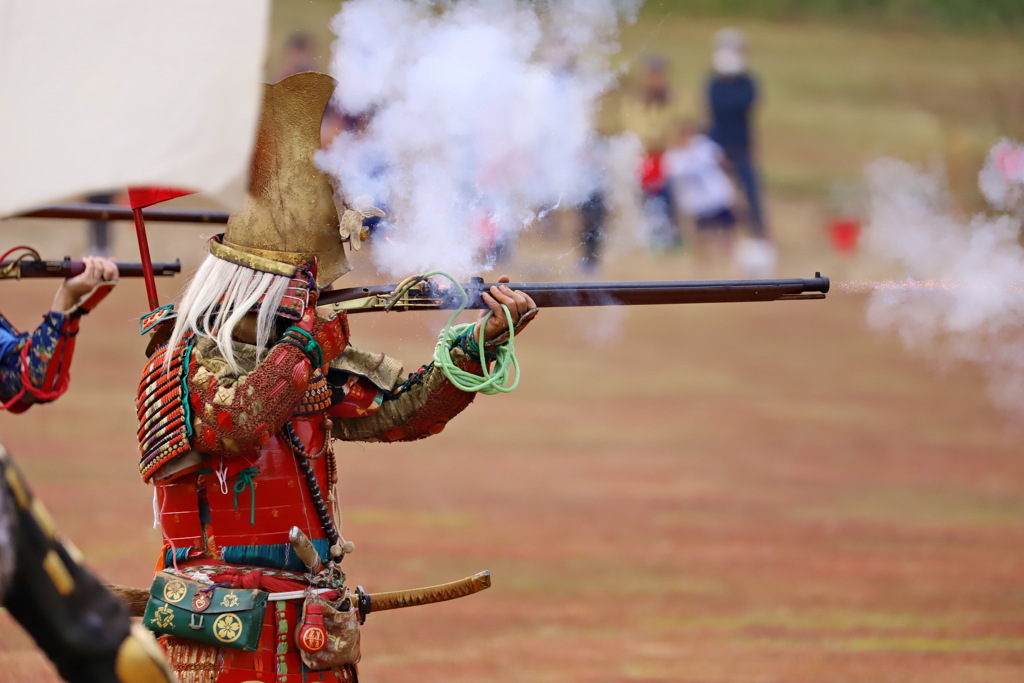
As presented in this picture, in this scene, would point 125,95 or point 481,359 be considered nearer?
point 125,95

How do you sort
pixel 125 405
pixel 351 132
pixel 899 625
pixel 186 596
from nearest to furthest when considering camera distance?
pixel 186 596 < pixel 351 132 < pixel 899 625 < pixel 125 405

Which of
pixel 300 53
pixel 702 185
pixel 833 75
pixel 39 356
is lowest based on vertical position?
pixel 702 185

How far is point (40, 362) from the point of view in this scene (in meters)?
4.58

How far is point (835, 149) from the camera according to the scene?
1022 inches

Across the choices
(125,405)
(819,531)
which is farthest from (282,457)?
(125,405)

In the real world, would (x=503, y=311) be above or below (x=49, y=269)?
below

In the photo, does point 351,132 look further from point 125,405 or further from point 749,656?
point 125,405

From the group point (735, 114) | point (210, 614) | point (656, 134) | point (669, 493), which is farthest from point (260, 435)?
point (735, 114)

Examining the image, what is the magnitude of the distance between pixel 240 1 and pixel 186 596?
189 centimetres

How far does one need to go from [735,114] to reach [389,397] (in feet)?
56.2

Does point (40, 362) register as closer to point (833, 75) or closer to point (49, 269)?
point (49, 269)

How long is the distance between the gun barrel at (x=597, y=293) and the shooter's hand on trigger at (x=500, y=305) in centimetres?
5

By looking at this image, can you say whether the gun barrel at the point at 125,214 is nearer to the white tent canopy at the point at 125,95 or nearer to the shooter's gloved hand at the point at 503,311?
the shooter's gloved hand at the point at 503,311

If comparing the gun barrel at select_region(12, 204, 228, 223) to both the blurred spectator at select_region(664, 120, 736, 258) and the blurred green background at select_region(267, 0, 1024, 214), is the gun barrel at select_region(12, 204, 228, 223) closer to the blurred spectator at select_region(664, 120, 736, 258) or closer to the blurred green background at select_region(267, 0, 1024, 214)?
the blurred spectator at select_region(664, 120, 736, 258)
